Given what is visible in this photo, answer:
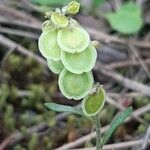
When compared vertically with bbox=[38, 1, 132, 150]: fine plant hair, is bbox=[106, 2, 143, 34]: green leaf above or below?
below

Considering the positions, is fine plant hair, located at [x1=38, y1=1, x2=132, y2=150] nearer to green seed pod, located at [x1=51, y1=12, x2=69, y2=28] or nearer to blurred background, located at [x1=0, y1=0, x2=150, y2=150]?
green seed pod, located at [x1=51, y1=12, x2=69, y2=28]

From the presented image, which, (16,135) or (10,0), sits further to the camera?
(10,0)

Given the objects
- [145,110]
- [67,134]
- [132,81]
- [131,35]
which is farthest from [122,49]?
[67,134]

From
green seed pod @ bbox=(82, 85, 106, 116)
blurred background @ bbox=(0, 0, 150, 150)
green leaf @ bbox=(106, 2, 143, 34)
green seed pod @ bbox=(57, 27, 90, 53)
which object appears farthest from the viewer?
green leaf @ bbox=(106, 2, 143, 34)

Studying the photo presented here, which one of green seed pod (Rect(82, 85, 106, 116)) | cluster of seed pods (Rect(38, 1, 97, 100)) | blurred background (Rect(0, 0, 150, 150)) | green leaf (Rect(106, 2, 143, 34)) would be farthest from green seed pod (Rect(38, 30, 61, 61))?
green leaf (Rect(106, 2, 143, 34))

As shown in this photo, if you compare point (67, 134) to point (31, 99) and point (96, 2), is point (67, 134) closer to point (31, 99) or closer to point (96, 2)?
point (31, 99)

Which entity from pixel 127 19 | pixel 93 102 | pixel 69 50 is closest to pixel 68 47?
pixel 69 50

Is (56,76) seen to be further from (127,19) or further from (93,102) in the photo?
(93,102)
